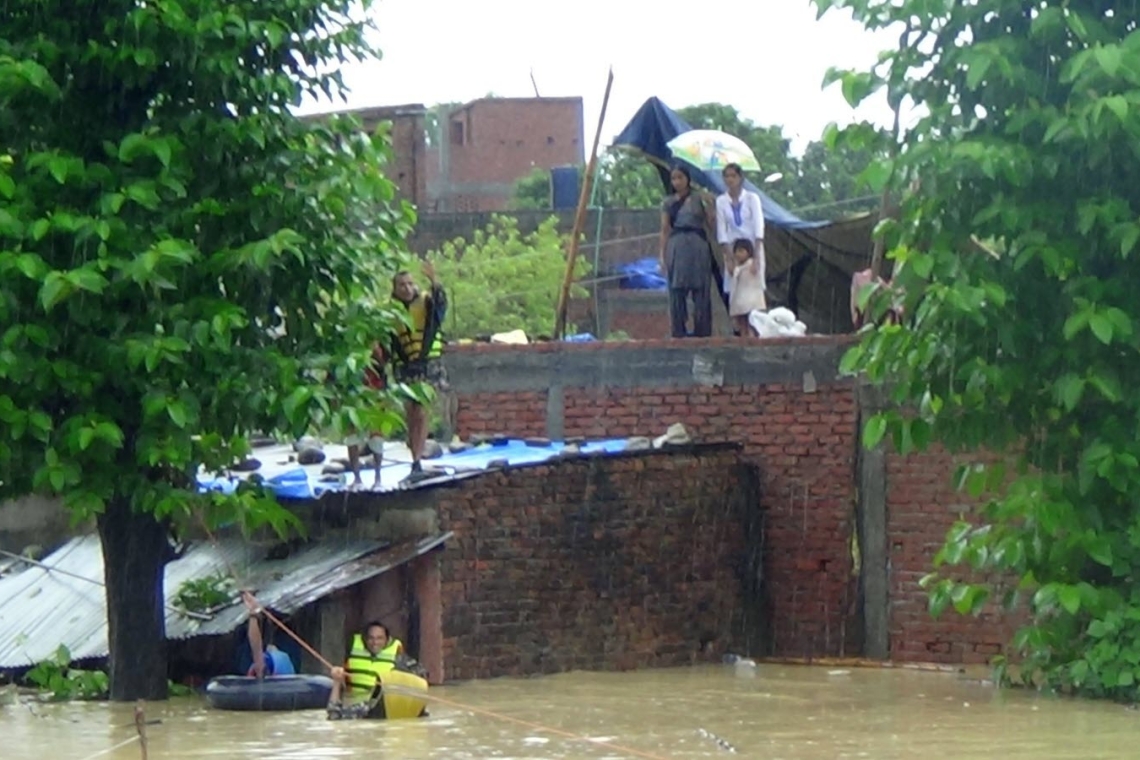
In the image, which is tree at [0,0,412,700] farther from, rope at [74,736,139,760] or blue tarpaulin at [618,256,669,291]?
blue tarpaulin at [618,256,669,291]

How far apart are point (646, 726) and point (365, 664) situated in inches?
88.1

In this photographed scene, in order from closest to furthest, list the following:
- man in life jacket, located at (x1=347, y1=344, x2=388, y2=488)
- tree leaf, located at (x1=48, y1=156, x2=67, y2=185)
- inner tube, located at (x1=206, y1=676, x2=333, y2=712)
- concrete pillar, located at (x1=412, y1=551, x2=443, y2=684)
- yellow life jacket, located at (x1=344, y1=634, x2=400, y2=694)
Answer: tree leaf, located at (x1=48, y1=156, x2=67, y2=185)
inner tube, located at (x1=206, y1=676, x2=333, y2=712)
yellow life jacket, located at (x1=344, y1=634, x2=400, y2=694)
man in life jacket, located at (x1=347, y1=344, x2=388, y2=488)
concrete pillar, located at (x1=412, y1=551, x2=443, y2=684)

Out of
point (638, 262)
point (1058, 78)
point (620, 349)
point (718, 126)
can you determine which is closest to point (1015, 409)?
point (1058, 78)

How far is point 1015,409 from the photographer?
11.5m

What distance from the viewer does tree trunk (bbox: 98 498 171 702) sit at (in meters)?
13.5

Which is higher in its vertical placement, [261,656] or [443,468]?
[443,468]

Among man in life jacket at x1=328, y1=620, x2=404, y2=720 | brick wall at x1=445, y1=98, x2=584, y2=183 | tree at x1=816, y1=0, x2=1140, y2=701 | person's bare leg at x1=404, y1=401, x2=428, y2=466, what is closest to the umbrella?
person's bare leg at x1=404, y1=401, x2=428, y2=466

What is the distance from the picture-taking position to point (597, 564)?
53.4 ft

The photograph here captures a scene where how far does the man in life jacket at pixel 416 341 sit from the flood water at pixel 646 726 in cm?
197

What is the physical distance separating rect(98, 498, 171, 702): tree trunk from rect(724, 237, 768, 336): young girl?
6555 millimetres

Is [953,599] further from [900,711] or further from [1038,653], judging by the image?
[900,711]

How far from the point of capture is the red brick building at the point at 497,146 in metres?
43.6

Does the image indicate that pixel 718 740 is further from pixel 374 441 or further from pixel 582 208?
pixel 582 208

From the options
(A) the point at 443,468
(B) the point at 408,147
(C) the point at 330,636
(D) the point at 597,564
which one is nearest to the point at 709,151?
(D) the point at 597,564
